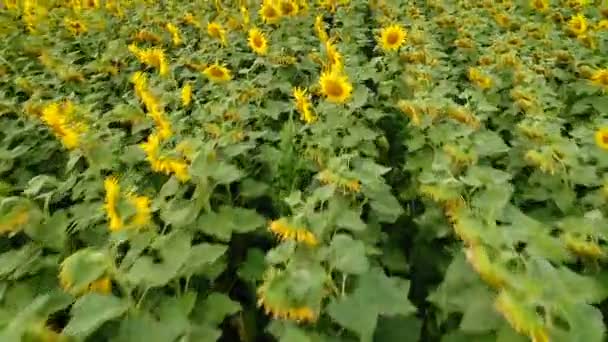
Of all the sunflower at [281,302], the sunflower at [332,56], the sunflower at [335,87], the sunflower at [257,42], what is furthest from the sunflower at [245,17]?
the sunflower at [281,302]

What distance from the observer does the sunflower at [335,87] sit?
200cm

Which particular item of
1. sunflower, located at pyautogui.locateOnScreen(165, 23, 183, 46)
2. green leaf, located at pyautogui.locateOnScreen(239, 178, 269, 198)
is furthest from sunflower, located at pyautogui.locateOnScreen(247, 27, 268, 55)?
green leaf, located at pyautogui.locateOnScreen(239, 178, 269, 198)

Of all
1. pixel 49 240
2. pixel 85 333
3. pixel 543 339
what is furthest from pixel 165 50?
pixel 543 339

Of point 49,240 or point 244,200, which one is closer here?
point 49,240

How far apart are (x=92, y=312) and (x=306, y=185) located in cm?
87

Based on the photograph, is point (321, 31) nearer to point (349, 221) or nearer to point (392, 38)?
point (392, 38)

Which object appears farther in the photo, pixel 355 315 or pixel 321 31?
pixel 321 31

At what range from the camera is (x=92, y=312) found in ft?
3.27

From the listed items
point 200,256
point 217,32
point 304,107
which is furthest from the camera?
point 217,32

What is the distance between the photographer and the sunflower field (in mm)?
1027

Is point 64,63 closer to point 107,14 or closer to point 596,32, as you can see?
point 107,14

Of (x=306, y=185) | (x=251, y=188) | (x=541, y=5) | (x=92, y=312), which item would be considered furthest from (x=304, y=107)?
(x=541, y=5)

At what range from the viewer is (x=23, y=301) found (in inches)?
47.4

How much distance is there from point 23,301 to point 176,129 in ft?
2.26
